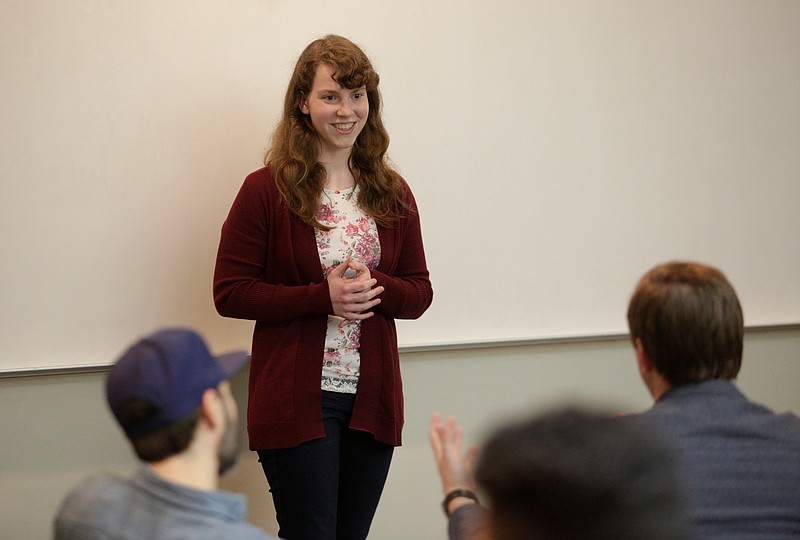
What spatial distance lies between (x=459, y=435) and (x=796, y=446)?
56cm

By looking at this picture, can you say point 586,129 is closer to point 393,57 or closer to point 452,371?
point 393,57

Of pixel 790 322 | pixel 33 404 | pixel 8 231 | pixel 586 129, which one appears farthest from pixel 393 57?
pixel 790 322

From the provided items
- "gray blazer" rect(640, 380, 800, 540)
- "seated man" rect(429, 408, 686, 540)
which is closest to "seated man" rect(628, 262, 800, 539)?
"gray blazer" rect(640, 380, 800, 540)

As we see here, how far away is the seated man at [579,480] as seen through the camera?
96 centimetres

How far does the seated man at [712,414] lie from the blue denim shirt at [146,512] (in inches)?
27.5

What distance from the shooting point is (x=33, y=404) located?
2.97m

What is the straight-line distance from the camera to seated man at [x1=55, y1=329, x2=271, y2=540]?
1.39m

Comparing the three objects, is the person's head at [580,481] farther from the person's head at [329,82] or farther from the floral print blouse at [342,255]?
the person's head at [329,82]

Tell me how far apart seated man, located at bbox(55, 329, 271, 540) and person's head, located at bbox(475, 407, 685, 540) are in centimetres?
50

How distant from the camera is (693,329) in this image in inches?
65.1

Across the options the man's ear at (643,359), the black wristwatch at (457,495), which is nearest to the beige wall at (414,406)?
the man's ear at (643,359)

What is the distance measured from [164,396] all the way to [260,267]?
1.08m

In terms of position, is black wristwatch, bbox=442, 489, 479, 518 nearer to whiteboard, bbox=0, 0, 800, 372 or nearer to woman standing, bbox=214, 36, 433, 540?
woman standing, bbox=214, 36, 433, 540

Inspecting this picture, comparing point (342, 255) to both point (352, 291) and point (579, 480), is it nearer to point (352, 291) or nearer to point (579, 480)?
point (352, 291)
